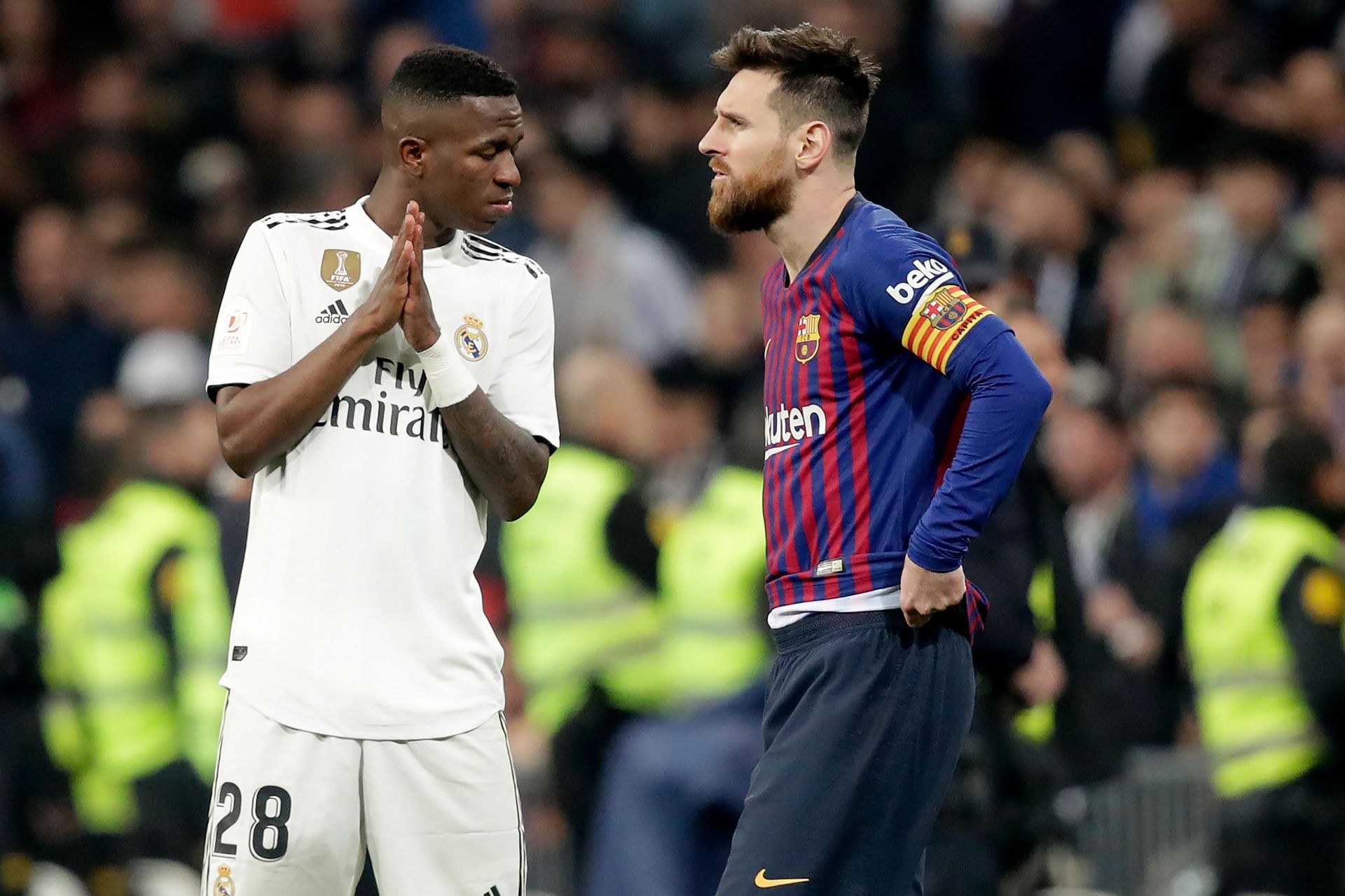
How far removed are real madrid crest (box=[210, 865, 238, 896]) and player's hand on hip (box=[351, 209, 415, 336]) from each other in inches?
48.5

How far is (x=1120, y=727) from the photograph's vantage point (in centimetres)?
825

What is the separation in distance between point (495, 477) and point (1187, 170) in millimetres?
8264

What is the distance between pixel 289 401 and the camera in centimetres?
414

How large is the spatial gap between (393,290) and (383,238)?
12.4 inches

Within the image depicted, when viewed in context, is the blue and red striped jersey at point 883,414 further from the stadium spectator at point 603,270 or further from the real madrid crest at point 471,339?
the stadium spectator at point 603,270

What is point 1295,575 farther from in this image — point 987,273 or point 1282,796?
point 987,273

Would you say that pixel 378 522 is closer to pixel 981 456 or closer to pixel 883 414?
pixel 883 414

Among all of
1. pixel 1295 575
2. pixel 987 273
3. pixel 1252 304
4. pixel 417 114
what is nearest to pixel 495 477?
pixel 417 114

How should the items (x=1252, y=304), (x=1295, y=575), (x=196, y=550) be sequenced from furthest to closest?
(x=1252, y=304)
(x=196, y=550)
(x=1295, y=575)

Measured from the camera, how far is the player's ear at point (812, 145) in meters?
4.57

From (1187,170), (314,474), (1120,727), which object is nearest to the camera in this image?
(314,474)

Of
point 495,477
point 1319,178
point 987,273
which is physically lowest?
point 495,477

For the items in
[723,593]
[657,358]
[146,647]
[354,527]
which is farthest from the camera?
[657,358]

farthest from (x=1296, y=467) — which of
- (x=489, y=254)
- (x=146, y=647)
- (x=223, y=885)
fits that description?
(x=146, y=647)
